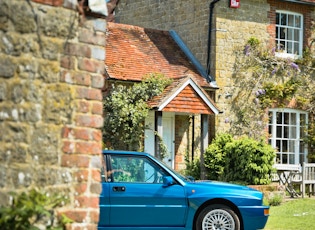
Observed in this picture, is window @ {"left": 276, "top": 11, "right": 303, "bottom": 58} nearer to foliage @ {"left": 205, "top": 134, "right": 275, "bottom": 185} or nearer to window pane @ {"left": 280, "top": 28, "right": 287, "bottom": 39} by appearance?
window pane @ {"left": 280, "top": 28, "right": 287, "bottom": 39}

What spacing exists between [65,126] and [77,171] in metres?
0.40

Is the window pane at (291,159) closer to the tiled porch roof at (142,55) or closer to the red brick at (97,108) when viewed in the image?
the tiled porch roof at (142,55)

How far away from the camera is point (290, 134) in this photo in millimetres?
23078

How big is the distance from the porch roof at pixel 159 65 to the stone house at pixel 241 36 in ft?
1.99

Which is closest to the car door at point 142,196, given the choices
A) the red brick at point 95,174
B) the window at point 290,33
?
the red brick at point 95,174

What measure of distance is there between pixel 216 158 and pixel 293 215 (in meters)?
4.53

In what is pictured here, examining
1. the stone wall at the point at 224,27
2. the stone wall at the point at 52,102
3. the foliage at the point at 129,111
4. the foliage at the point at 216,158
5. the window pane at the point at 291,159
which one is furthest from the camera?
the window pane at the point at 291,159

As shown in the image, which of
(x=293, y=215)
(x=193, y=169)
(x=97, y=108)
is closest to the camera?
(x=97, y=108)

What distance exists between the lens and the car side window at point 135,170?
37.5 ft

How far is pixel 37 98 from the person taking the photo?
18.8ft

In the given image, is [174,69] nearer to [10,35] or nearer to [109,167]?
[109,167]

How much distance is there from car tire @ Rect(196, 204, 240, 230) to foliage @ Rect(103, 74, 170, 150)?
310 inches

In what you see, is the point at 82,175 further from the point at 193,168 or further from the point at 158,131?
the point at 193,168

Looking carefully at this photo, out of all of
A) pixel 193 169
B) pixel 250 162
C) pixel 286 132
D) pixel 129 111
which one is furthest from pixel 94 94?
pixel 286 132
